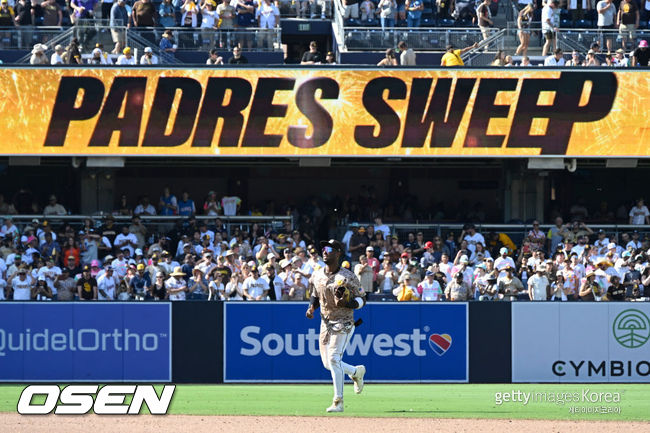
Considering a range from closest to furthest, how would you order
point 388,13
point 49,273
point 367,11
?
point 49,273 → point 388,13 → point 367,11

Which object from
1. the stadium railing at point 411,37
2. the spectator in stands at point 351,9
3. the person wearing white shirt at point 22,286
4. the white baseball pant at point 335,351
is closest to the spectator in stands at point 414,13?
the stadium railing at point 411,37

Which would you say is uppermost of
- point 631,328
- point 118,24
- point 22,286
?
point 118,24

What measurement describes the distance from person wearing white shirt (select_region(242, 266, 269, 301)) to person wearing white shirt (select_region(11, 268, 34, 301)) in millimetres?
3840

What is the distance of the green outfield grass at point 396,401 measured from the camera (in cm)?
1420

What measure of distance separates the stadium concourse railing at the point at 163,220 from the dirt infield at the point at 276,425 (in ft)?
35.8

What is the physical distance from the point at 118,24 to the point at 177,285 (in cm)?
829

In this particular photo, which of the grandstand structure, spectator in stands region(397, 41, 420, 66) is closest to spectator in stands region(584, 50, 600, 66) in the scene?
the grandstand structure

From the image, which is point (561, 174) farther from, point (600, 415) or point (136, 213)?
point (600, 415)

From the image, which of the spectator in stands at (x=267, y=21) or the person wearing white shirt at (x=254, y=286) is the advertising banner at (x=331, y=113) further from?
the person wearing white shirt at (x=254, y=286)

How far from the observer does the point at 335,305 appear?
43.6ft

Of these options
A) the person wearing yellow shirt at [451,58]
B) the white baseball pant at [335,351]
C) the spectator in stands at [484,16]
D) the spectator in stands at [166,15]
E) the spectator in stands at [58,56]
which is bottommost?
the white baseball pant at [335,351]

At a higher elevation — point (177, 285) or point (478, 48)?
point (478, 48)

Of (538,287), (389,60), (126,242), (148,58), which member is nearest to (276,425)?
(538,287)

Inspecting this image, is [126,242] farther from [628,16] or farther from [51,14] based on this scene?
[628,16]
